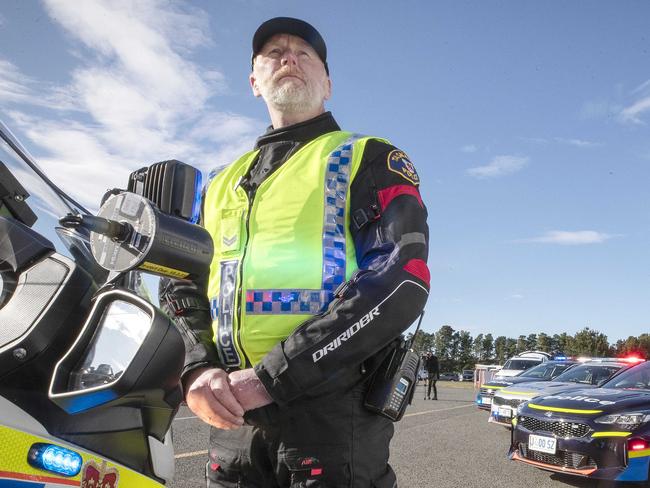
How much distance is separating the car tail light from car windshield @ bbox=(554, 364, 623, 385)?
2961 millimetres

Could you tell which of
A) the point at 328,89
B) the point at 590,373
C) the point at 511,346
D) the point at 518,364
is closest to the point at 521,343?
the point at 511,346

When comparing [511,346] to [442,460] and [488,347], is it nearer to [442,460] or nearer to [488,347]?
[488,347]

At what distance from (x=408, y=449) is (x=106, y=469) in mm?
7241

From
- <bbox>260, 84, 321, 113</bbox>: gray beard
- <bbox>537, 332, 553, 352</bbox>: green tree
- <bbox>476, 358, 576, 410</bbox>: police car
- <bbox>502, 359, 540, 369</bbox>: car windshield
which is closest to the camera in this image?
<bbox>260, 84, 321, 113</bbox>: gray beard

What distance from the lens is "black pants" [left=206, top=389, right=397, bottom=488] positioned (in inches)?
59.3

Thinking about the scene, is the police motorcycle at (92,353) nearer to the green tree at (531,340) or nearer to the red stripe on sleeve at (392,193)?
the red stripe on sleeve at (392,193)

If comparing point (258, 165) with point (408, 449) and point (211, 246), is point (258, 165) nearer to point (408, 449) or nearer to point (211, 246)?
point (211, 246)

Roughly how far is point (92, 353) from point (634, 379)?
7631 millimetres

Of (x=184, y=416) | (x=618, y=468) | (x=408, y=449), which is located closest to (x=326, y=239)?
(x=618, y=468)

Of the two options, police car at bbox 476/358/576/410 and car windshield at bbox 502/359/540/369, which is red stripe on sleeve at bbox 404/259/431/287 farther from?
car windshield at bbox 502/359/540/369

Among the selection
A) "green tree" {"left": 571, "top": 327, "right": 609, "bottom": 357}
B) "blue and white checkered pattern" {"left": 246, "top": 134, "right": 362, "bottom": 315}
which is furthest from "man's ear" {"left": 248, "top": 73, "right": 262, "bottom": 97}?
"green tree" {"left": 571, "top": 327, "right": 609, "bottom": 357}

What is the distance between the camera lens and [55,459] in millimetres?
891

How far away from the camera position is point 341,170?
1764 mm

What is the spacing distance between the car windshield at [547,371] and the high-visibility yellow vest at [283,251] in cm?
1105
